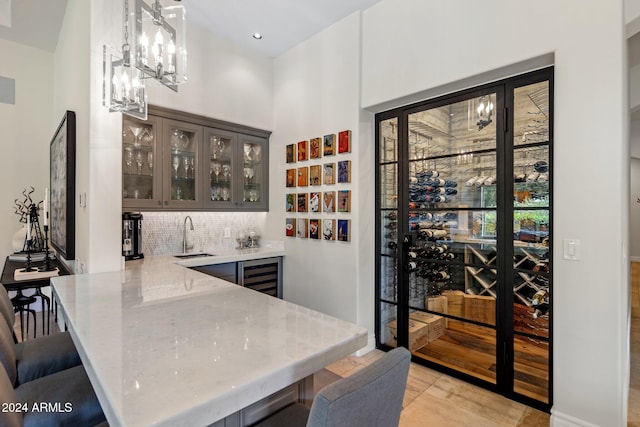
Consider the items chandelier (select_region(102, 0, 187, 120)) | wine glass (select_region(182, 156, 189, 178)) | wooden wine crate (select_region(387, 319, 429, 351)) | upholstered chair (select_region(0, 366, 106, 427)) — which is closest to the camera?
upholstered chair (select_region(0, 366, 106, 427))

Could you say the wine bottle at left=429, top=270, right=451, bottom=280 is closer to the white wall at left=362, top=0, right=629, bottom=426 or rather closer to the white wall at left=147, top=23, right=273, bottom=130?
the white wall at left=362, top=0, right=629, bottom=426

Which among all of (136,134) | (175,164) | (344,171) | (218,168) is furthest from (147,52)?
(218,168)

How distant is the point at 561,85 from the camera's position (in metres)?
2.01

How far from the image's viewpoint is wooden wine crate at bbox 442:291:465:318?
8.87ft

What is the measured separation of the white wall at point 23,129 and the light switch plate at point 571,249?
556cm

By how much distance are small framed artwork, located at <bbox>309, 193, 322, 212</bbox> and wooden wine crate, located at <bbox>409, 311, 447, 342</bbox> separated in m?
1.42

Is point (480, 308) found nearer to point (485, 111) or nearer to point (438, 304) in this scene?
point (438, 304)

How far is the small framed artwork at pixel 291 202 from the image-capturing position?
3.76 meters

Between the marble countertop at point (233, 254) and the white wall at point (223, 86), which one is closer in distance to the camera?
the marble countertop at point (233, 254)

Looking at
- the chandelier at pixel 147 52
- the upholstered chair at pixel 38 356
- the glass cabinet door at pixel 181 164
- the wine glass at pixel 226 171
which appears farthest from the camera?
the wine glass at pixel 226 171

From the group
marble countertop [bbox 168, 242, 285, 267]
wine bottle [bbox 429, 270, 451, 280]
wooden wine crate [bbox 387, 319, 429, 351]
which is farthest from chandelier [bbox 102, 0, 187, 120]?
wooden wine crate [bbox 387, 319, 429, 351]

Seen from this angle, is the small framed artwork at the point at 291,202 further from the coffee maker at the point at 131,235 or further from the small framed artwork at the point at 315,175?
the coffee maker at the point at 131,235

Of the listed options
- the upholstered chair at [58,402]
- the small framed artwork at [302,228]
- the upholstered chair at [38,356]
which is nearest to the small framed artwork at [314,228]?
the small framed artwork at [302,228]

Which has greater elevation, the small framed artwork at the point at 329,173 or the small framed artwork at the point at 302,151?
the small framed artwork at the point at 302,151
